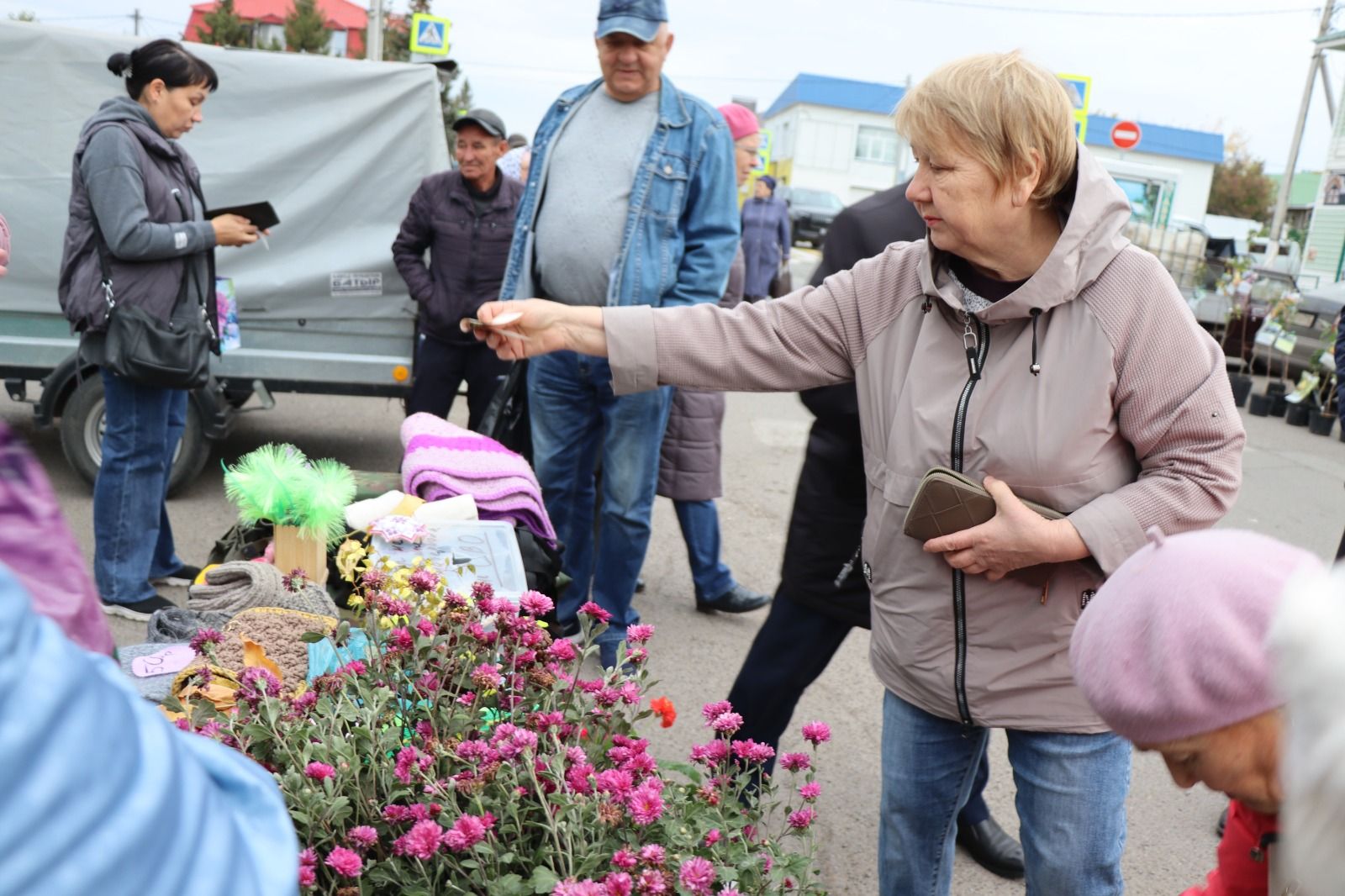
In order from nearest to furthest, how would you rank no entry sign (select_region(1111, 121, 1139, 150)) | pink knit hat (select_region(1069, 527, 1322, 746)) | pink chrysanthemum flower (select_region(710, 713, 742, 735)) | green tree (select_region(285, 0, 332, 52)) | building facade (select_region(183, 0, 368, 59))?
pink knit hat (select_region(1069, 527, 1322, 746)) < pink chrysanthemum flower (select_region(710, 713, 742, 735)) < no entry sign (select_region(1111, 121, 1139, 150)) < green tree (select_region(285, 0, 332, 52)) < building facade (select_region(183, 0, 368, 59))

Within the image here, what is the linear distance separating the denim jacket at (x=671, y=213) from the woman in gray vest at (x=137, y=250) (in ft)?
3.94

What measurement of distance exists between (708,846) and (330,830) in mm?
573

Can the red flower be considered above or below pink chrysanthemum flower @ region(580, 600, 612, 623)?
below

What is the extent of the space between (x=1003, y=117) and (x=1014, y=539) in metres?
0.73

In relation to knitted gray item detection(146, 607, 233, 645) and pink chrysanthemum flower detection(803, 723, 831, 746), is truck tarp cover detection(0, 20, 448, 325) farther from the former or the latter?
pink chrysanthemum flower detection(803, 723, 831, 746)

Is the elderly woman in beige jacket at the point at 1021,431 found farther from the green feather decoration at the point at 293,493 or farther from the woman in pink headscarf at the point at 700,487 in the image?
the woman in pink headscarf at the point at 700,487

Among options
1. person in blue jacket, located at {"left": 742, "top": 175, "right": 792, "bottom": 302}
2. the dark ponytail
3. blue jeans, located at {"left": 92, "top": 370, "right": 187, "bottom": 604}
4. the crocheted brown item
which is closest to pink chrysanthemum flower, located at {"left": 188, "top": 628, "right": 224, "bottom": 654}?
the crocheted brown item

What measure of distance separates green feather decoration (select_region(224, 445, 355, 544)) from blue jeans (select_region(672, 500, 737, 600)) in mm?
2462

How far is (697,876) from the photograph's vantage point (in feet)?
5.43

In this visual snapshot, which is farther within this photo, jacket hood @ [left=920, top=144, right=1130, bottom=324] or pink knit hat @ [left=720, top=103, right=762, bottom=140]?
pink knit hat @ [left=720, top=103, right=762, bottom=140]

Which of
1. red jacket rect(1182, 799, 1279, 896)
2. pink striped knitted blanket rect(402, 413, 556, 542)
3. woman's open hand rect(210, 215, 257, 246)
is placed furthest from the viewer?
woman's open hand rect(210, 215, 257, 246)

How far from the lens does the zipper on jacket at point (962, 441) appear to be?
2.22m

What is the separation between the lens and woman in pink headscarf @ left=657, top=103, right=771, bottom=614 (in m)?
5.50

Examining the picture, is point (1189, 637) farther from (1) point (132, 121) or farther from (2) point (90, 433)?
(2) point (90, 433)
